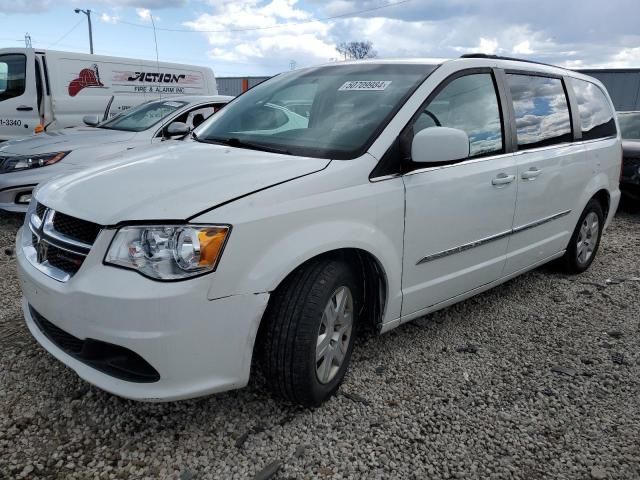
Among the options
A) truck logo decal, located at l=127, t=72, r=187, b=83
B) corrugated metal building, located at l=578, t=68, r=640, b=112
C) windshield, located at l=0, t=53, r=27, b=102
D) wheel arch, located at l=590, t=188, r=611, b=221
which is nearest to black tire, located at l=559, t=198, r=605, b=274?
wheel arch, located at l=590, t=188, r=611, b=221

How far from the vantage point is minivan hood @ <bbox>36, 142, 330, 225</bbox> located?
2.04 m

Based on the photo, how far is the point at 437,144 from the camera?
2473mm

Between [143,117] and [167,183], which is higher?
[167,183]

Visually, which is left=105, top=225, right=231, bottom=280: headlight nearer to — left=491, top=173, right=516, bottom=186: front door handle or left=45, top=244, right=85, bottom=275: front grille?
Result: left=45, top=244, right=85, bottom=275: front grille

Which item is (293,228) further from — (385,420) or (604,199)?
(604,199)

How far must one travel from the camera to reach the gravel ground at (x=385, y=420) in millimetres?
2121

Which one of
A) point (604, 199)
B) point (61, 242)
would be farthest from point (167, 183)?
point (604, 199)

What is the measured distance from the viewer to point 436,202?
2721 millimetres

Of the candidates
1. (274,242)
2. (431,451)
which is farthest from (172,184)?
(431,451)

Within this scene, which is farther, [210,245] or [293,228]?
[293,228]

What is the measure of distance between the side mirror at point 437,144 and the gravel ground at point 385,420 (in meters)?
1.16

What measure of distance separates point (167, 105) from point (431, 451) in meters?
5.35

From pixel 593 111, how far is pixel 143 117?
482 cm

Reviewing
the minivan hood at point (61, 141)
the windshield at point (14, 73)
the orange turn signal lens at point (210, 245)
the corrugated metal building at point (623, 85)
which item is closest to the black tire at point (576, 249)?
the orange turn signal lens at point (210, 245)
